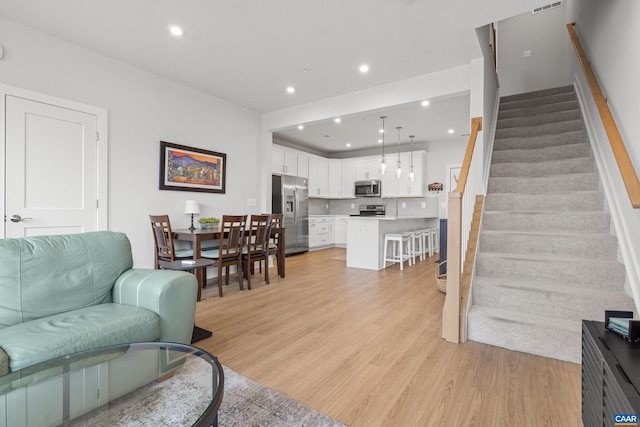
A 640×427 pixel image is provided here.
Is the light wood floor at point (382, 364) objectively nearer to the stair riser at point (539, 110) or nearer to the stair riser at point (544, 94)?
the stair riser at point (539, 110)

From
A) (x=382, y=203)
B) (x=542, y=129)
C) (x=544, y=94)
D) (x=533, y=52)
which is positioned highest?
(x=533, y=52)

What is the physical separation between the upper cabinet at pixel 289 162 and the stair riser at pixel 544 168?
4.13 metres

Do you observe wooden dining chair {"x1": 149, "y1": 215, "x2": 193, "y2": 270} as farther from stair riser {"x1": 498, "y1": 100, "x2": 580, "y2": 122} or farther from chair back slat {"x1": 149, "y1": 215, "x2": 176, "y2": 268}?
stair riser {"x1": 498, "y1": 100, "x2": 580, "y2": 122}

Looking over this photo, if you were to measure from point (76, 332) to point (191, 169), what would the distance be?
10.2ft

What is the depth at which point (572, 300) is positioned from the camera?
224 cm

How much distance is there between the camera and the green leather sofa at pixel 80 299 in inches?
58.5

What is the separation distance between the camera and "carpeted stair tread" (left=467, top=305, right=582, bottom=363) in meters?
2.07

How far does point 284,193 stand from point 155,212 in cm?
292

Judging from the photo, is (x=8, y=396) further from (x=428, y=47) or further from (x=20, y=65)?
(x=428, y=47)

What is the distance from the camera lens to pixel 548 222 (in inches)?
115

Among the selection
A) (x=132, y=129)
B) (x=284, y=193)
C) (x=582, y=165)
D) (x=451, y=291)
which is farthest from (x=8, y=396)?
(x=284, y=193)

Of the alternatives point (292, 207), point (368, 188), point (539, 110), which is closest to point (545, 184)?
point (539, 110)

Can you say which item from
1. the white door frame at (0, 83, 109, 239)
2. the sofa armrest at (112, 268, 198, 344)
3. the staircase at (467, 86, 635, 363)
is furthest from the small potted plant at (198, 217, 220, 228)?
the staircase at (467, 86, 635, 363)

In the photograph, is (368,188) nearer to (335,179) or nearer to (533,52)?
(335,179)
